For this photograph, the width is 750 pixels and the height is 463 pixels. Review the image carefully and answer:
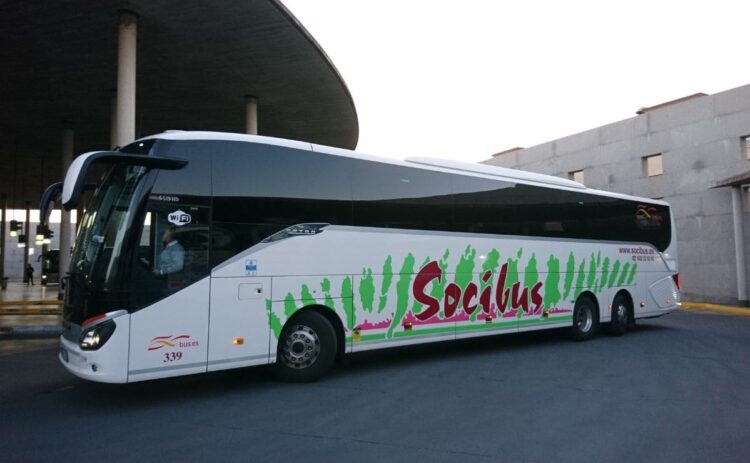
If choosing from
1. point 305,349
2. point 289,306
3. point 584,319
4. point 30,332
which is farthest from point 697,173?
point 30,332

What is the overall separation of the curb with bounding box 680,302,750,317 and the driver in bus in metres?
18.6

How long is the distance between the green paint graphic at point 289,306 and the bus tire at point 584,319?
728 centimetres

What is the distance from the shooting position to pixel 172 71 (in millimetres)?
16484

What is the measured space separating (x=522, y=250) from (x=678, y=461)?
259 inches

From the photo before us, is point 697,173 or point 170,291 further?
point 697,173

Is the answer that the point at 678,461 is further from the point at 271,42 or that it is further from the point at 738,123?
the point at 738,123

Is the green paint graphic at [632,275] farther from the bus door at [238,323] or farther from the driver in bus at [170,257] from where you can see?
the driver in bus at [170,257]

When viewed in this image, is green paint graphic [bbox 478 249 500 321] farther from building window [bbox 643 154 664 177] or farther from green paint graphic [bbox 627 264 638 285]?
building window [bbox 643 154 664 177]

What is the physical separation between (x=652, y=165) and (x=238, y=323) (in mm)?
22910

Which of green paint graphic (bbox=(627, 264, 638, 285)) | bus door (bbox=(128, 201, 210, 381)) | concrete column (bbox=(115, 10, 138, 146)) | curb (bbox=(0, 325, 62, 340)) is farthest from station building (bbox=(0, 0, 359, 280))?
green paint graphic (bbox=(627, 264, 638, 285))

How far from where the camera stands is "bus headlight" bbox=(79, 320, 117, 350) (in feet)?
20.3

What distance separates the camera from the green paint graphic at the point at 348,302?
8.33m

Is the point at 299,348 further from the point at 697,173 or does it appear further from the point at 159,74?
the point at 697,173

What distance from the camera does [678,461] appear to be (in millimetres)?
4809
